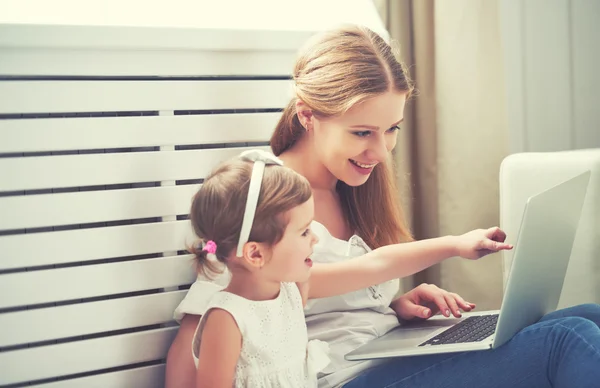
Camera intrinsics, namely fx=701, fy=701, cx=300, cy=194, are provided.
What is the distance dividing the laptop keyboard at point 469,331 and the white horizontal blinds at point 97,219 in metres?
0.44

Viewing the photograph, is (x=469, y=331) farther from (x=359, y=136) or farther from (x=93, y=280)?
(x=93, y=280)

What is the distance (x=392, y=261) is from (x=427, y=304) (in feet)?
0.63

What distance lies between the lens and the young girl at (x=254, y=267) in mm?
956

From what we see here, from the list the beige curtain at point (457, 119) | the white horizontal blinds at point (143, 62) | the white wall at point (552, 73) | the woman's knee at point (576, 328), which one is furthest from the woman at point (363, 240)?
the white wall at point (552, 73)

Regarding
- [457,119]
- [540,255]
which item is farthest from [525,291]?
[457,119]

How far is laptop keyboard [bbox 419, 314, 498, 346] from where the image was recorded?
1.07 metres

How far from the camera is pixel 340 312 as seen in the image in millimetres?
1203

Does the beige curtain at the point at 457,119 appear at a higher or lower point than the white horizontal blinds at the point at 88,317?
higher

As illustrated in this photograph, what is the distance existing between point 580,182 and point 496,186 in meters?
0.46

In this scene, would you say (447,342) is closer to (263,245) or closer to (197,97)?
(263,245)

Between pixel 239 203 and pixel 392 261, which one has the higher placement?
pixel 239 203

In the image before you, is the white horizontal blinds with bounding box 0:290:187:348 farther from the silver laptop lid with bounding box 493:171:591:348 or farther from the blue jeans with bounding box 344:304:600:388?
the silver laptop lid with bounding box 493:171:591:348

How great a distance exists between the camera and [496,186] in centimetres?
158

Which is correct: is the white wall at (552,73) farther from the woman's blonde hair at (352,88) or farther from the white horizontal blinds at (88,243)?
the white horizontal blinds at (88,243)
